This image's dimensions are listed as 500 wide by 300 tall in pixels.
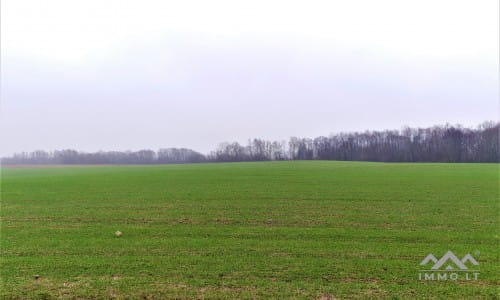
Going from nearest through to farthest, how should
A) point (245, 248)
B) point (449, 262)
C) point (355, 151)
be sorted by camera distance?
point (449, 262), point (245, 248), point (355, 151)

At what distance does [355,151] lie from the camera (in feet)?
382

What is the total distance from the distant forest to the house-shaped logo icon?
4171 inches

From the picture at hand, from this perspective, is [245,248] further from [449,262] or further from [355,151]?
[355,151]

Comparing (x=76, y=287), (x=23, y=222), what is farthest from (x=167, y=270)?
(x=23, y=222)

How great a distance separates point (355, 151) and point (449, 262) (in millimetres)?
116996

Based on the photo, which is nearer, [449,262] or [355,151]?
[449,262]

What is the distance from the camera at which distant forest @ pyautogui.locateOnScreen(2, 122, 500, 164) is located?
9469cm

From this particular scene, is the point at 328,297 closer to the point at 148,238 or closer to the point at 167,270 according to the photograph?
the point at 167,270

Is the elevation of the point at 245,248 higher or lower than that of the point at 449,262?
higher

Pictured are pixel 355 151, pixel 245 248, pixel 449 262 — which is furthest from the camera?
pixel 355 151

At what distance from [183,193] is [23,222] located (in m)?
9.37

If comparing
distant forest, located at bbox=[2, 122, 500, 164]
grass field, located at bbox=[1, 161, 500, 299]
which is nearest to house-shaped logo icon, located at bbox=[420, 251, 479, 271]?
grass field, located at bbox=[1, 161, 500, 299]

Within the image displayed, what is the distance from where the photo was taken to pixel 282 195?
1816 centimetres

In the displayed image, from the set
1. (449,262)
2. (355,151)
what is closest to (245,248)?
(449,262)
